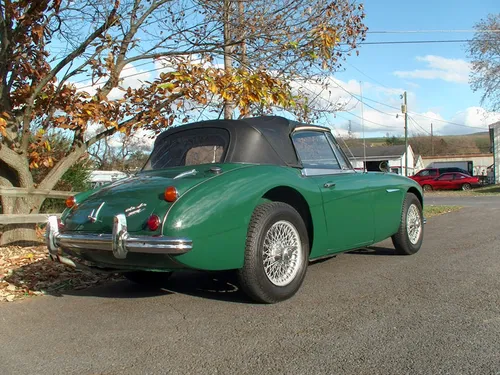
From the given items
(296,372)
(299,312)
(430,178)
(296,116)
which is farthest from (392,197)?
(430,178)

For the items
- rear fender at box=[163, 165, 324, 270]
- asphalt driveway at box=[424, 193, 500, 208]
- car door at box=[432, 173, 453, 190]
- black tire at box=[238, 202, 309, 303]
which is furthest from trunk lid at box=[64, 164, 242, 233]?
car door at box=[432, 173, 453, 190]

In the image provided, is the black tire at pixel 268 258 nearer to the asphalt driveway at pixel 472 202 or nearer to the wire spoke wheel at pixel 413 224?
the wire spoke wheel at pixel 413 224

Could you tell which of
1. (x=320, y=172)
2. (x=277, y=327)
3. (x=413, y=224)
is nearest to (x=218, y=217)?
(x=277, y=327)

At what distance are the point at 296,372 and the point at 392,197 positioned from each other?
3412 mm

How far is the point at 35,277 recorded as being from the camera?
5.61 m

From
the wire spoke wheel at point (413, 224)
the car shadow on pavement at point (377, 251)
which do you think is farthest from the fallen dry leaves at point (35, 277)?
the wire spoke wheel at point (413, 224)

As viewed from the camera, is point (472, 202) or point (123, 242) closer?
point (123, 242)

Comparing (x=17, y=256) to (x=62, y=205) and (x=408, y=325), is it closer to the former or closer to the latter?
(x=62, y=205)

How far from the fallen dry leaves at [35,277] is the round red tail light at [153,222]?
2058 mm

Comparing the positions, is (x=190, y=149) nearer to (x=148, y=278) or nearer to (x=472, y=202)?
(x=148, y=278)

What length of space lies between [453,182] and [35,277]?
98.8ft

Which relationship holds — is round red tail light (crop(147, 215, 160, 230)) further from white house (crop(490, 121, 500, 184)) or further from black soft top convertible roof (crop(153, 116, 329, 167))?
white house (crop(490, 121, 500, 184))

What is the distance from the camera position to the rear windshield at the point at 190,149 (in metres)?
4.64

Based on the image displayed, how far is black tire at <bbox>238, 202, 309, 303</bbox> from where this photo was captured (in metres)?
3.84
